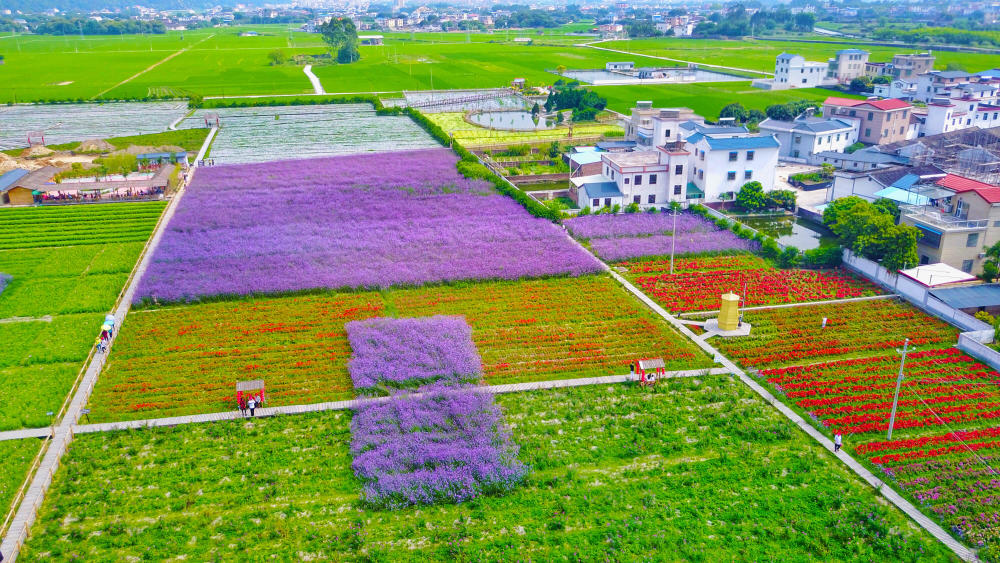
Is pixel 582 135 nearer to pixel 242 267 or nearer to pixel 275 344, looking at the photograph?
pixel 242 267

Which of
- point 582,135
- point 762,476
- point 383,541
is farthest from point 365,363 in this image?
point 582,135

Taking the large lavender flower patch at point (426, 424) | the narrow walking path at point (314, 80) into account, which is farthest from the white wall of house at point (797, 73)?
the large lavender flower patch at point (426, 424)

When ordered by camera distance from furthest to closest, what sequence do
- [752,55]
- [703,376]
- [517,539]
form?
[752,55]
[703,376]
[517,539]

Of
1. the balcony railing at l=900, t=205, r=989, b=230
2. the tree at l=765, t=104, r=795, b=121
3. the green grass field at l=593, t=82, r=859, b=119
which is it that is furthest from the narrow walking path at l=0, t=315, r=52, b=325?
the green grass field at l=593, t=82, r=859, b=119

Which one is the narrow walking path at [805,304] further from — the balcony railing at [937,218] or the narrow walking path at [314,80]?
the narrow walking path at [314,80]

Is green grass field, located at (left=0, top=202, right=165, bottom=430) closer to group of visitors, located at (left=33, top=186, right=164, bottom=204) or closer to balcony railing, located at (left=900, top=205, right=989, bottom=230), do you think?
group of visitors, located at (left=33, top=186, right=164, bottom=204)

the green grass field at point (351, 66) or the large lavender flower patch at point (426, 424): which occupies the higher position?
the green grass field at point (351, 66)

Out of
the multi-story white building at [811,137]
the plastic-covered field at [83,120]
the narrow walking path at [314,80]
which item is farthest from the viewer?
the narrow walking path at [314,80]
